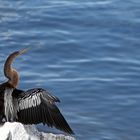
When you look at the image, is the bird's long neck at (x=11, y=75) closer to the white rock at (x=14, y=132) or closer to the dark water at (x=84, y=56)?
the white rock at (x=14, y=132)

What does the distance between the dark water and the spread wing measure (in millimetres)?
1612

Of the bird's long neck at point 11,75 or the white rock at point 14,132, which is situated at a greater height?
the bird's long neck at point 11,75

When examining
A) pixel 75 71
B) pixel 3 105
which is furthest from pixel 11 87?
pixel 75 71

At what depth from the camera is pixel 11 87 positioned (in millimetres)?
7141

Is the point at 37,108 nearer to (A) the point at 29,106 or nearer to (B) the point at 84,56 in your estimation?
(A) the point at 29,106

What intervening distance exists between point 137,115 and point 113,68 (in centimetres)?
138

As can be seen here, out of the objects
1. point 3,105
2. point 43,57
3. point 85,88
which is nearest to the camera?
point 3,105

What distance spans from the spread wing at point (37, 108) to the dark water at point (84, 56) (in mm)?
1612

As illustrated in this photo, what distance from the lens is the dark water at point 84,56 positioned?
909 centimetres

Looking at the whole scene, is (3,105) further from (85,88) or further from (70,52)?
(70,52)

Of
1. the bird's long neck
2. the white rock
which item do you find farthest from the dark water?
the white rock

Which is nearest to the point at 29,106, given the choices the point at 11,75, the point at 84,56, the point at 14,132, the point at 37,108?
the point at 37,108

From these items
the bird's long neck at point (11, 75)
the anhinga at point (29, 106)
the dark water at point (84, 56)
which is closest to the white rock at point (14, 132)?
the anhinga at point (29, 106)

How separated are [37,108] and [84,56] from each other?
3.79 m
